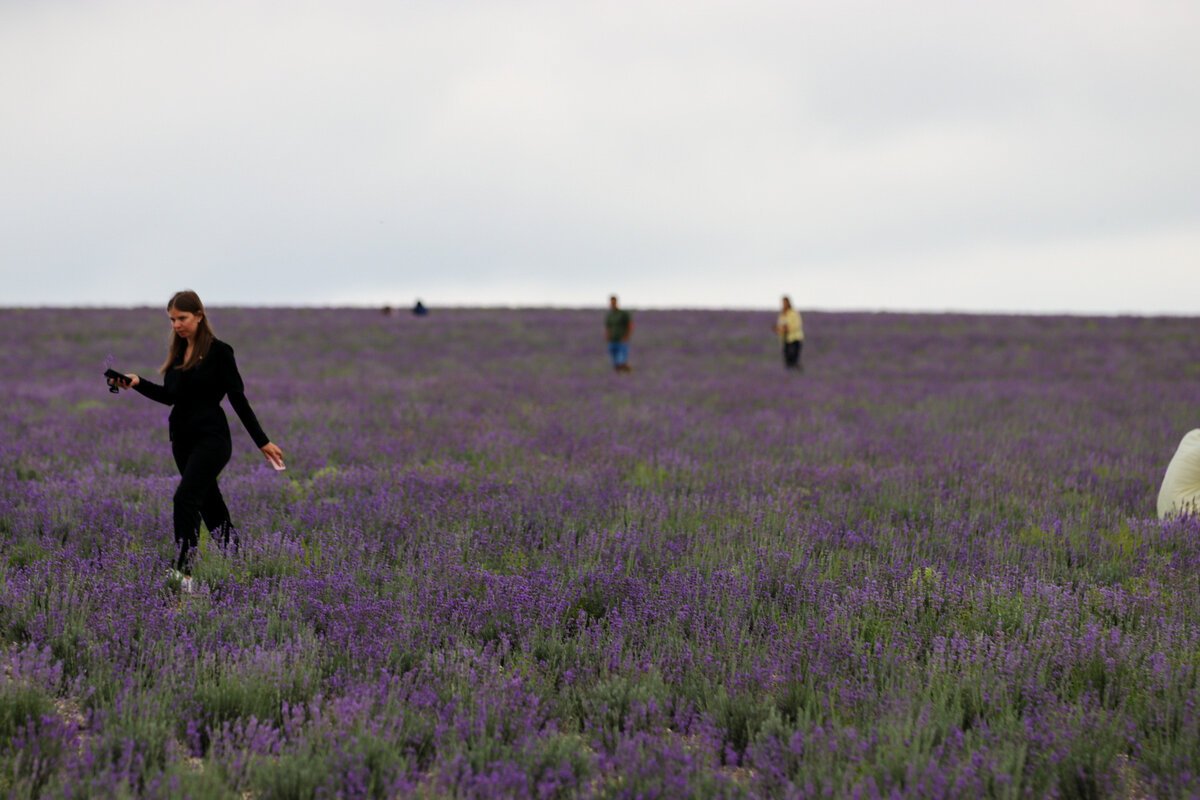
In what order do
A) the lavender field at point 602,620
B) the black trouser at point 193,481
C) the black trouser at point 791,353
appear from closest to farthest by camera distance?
the lavender field at point 602,620, the black trouser at point 193,481, the black trouser at point 791,353

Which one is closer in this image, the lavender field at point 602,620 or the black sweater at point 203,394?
the lavender field at point 602,620

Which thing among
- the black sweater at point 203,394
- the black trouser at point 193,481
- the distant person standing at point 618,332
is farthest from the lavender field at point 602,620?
the distant person standing at point 618,332

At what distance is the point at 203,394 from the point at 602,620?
231 cm

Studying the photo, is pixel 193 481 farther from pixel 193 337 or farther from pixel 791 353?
pixel 791 353

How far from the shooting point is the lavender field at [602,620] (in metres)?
2.37

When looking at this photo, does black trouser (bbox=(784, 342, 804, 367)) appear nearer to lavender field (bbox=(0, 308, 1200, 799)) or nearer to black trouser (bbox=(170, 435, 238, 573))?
lavender field (bbox=(0, 308, 1200, 799))

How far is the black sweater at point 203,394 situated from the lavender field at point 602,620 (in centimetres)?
60

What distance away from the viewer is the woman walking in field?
4.10m

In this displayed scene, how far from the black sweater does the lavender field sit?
60 centimetres

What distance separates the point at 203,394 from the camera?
4242mm

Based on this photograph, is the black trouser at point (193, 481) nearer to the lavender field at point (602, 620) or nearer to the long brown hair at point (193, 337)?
the lavender field at point (602, 620)

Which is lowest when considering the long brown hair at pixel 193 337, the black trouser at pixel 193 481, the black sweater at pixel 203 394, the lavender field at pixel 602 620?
the lavender field at pixel 602 620

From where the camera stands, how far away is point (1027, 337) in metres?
26.9

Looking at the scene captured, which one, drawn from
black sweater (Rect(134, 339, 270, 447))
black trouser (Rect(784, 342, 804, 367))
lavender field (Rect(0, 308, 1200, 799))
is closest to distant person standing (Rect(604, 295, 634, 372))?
black trouser (Rect(784, 342, 804, 367))
